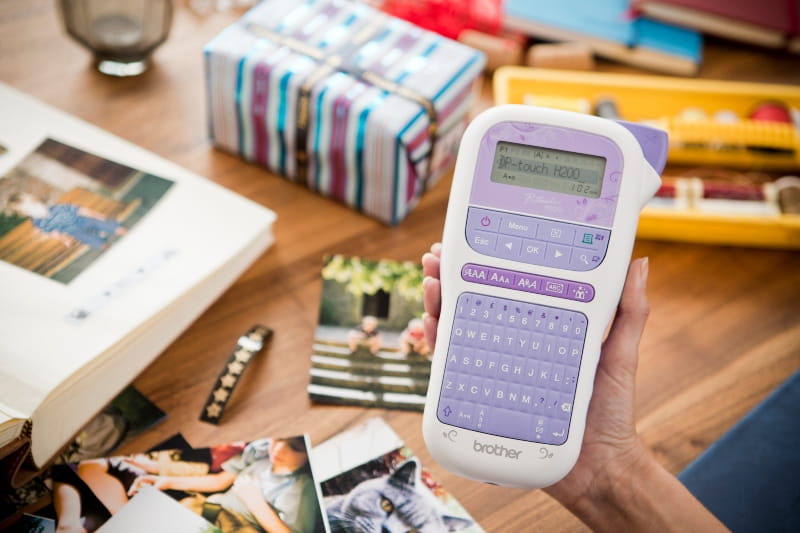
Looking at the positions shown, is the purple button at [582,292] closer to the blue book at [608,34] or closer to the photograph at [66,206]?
the photograph at [66,206]

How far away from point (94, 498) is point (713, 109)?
0.76 meters

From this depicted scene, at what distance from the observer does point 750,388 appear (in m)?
0.76

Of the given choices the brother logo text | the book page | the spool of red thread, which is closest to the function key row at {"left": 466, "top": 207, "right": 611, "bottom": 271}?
the brother logo text

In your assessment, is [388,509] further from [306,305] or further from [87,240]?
[87,240]

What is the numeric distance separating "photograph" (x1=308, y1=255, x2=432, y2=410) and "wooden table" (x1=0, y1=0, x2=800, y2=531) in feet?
0.05

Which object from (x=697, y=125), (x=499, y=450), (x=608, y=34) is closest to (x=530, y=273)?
(x=499, y=450)

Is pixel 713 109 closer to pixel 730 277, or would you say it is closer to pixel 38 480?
pixel 730 277

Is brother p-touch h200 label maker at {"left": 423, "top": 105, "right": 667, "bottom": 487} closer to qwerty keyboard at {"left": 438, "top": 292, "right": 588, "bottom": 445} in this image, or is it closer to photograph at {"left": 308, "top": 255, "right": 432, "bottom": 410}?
qwerty keyboard at {"left": 438, "top": 292, "right": 588, "bottom": 445}

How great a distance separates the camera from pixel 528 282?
60 centimetres

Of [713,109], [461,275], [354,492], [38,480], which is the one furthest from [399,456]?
[713,109]

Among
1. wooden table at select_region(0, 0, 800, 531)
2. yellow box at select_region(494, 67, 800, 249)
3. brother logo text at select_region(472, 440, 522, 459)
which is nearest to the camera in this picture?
brother logo text at select_region(472, 440, 522, 459)

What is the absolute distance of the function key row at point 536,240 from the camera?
1.97ft

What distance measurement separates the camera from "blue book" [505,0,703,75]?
1.01 m

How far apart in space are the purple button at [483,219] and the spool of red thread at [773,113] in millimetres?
472
